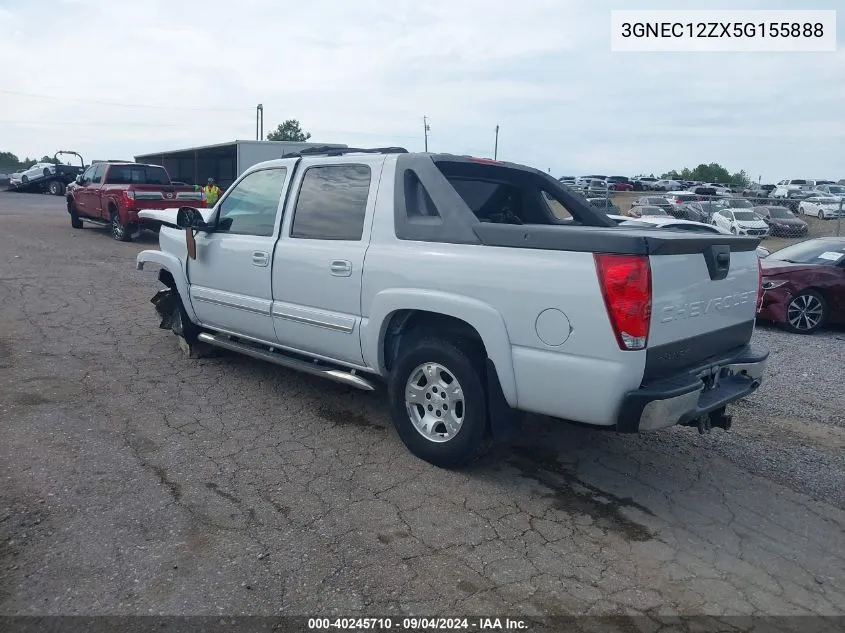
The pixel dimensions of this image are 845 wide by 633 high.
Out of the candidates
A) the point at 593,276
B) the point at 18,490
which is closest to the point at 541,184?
the point at 593,276

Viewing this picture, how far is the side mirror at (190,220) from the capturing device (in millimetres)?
5793

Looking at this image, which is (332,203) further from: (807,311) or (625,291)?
(807,311)

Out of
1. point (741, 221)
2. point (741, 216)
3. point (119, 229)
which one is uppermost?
point (741, 216)

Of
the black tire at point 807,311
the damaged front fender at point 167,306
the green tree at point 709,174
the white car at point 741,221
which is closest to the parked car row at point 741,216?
the white car at point 741,221

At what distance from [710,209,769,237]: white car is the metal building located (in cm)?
1392

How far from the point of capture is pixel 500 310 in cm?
380

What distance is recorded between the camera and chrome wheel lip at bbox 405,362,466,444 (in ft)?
13.7

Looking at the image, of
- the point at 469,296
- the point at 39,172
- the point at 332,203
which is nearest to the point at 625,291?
the point at 469,296

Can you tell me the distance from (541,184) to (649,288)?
7.46 feet

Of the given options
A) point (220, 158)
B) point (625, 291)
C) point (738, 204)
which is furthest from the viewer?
point (220, 158)

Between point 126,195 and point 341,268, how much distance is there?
12803 millimetres

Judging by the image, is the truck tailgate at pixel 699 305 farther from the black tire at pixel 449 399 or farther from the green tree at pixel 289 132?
the green tree at pixel 289 132

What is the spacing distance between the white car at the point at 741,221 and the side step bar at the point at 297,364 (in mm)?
20034

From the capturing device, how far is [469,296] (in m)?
3.95
